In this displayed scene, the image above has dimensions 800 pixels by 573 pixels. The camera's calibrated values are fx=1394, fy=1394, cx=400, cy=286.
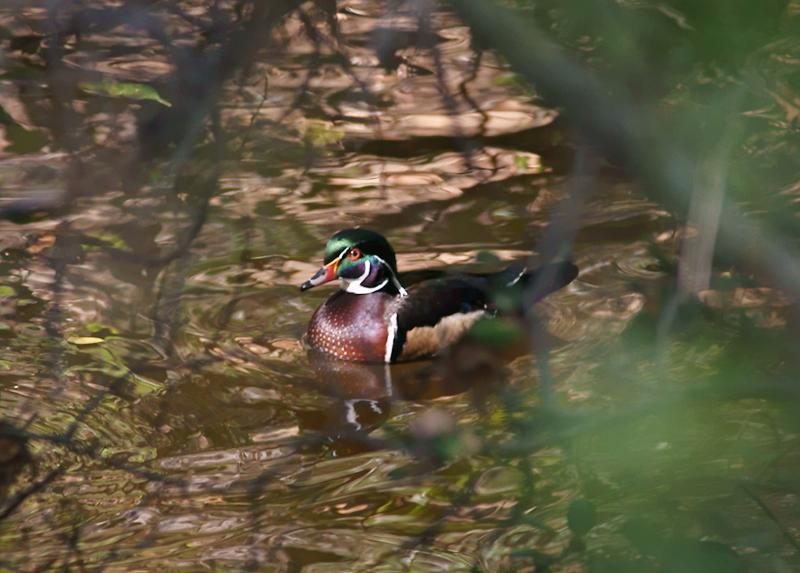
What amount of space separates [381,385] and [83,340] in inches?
51.7

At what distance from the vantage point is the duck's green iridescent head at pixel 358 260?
6.51 metres

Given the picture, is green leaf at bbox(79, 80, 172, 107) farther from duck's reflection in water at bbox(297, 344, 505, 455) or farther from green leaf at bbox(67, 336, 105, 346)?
green leaf at bbox(67, 336, 105, 346)

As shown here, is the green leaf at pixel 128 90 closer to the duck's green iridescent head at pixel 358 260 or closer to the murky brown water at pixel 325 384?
the murky brown water at pixel 325 384

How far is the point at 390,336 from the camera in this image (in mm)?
6523

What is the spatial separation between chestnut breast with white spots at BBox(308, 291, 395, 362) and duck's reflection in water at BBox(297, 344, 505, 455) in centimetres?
5

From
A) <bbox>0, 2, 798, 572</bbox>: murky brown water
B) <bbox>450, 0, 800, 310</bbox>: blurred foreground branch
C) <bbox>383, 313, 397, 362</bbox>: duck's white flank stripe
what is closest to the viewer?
<bbox>450, 0, 800, 310</bbox>: blurred foreground branch

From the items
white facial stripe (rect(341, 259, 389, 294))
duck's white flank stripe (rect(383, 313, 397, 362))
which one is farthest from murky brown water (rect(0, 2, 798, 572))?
white facial stripe (rect(341, 259, 389, 294))

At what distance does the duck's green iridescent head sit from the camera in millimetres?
6508

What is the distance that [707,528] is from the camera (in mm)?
2107

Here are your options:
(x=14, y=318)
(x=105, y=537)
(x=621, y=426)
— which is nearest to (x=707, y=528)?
(x=621, y=426)

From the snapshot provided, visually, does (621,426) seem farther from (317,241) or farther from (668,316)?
(317,241)

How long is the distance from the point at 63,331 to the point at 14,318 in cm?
25

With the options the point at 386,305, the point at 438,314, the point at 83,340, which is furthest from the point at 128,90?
the point at 386,305

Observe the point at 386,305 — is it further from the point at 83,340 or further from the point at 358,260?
the point at 83,340
